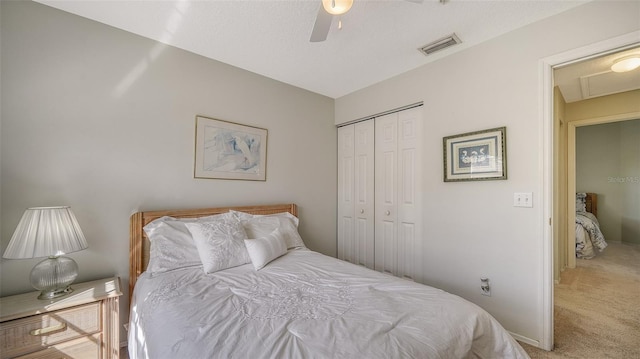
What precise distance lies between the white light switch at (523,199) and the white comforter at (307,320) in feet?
3.73

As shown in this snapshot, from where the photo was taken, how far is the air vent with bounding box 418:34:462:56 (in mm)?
2162

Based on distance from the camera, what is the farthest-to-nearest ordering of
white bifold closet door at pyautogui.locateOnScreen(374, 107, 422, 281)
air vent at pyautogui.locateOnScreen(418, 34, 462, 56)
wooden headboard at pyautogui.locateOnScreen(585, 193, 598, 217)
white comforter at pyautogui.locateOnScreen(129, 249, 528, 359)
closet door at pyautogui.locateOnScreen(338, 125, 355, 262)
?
wooden headboard at pyautogui.locateOnScreen(585, 193, 598, 217)
closet door at pyautogui.locateOnScreen(338, 125, 355, 262)
white bifold closet door at pyautogui.locateOnScreen(374, 107, 422, 281)
air vent at pyautogui.locateOnScreen(418, 34, 462, 56)
white comforter at pyautogui.locateOnScreen(129, 249, 528, 359)

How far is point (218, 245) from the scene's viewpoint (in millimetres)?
1950

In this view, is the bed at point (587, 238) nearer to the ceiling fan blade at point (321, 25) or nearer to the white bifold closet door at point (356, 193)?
the white bifold closet door at point (356, 193)

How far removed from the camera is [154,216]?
83.1 inches

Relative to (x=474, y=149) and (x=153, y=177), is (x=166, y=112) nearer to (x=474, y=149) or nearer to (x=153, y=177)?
(x=153, y=177)

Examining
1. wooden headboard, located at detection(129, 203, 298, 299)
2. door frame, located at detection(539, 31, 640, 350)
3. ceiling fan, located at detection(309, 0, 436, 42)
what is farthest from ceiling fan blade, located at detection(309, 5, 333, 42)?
wooden headboard, located at detection(129, 203, 298, 299)

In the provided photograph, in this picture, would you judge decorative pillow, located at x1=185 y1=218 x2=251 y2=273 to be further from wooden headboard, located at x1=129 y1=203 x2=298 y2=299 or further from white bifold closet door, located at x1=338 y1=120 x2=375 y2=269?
white bifold closet door, located at x1=338 y1=120 x2=375 y2=269

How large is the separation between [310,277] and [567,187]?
4034 millimetres

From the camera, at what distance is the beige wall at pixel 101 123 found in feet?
5.55

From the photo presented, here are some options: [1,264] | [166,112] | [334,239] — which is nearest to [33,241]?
[1,264]

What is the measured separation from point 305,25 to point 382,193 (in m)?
1.99

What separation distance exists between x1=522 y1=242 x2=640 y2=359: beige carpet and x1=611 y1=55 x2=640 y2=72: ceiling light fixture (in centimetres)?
227

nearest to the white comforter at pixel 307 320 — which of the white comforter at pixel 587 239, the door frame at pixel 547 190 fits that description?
the door frame at pixel 547 190
